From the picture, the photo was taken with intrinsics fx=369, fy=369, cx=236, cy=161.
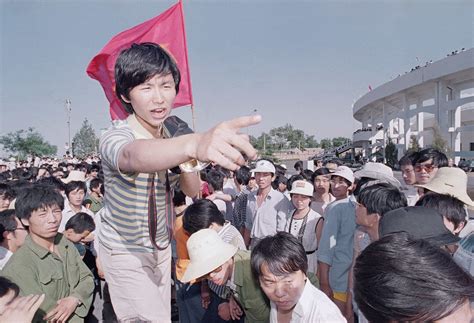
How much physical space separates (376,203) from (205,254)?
1.29 meters

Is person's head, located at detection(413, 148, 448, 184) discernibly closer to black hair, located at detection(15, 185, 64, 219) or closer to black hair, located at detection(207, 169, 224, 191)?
black hair, located at detection(207, 169, 224, 191)

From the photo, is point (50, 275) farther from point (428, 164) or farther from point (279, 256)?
point (428, 164)

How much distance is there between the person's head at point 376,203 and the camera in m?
2.63

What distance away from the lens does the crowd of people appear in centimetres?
112

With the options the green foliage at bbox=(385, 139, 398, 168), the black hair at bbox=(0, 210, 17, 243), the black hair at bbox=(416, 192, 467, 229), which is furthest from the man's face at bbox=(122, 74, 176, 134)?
the green foliage at bbox=(385, 139, 398, 168)

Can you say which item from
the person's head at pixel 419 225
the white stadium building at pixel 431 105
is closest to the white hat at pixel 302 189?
the person's head at pixel 419 225

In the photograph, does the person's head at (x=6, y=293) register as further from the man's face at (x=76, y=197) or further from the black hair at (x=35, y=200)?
the man's face at (x=76, y=197)

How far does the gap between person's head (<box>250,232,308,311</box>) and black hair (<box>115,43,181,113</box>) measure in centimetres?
113

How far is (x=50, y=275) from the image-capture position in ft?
8.39

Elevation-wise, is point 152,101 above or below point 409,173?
above

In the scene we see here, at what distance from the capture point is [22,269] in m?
2.45

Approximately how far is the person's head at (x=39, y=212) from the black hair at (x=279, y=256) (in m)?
1.61

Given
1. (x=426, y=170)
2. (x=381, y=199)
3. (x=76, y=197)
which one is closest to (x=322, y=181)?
(x=426, y=170)

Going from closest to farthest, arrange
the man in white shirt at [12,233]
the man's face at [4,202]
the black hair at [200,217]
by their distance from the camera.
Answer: the black hair at [200,217] → the man in white shirt at [12,233] → the man's face at [4,202]
